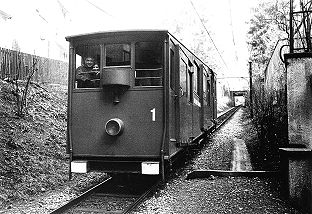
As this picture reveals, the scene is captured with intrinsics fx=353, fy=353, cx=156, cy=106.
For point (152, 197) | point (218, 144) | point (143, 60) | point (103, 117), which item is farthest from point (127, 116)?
point (218, 144)

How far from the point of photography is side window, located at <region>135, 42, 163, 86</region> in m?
6.64

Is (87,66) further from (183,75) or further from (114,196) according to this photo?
(114,196)

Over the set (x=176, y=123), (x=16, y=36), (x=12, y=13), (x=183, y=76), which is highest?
(x=12, y=13)

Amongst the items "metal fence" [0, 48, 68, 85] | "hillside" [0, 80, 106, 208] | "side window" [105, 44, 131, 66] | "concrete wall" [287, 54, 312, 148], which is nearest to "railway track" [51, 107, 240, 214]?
"hillside" [0, 80, 106, 208]

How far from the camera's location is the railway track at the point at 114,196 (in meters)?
5.66

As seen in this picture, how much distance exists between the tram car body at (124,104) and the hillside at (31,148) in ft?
3.60

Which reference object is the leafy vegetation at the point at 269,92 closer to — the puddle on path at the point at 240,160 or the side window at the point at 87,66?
the puddle on path at the point at 240,160

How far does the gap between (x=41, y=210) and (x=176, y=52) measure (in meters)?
3.81

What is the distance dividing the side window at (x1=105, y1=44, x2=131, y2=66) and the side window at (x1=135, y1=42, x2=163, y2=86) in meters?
0.19

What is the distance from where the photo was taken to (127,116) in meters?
6.57

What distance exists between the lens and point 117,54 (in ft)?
22.2

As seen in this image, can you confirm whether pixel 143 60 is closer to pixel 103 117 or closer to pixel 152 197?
pixel 103 117

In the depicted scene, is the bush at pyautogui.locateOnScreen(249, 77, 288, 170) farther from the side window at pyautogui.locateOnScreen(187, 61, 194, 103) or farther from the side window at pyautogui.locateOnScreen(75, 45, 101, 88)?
the side window at pyautogui.locateOnScreen(75, 45, 101, 88)

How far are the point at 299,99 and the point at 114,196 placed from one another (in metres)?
3.67
